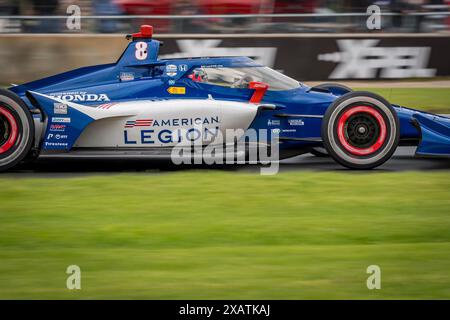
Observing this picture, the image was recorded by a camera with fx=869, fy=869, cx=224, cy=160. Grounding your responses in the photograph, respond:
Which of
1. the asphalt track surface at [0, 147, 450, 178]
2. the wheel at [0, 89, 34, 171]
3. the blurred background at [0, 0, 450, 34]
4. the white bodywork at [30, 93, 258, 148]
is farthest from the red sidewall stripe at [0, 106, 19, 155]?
the blurred background at [0, 0, 450, 34]

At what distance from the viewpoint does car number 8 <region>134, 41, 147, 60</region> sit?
10070 millimetres

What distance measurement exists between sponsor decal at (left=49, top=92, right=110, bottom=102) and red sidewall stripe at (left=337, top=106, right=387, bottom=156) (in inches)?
102

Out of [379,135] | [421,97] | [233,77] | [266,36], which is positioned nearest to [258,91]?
[233,77]

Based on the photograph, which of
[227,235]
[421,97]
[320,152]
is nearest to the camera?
[227,235]

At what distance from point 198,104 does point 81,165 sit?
181cm

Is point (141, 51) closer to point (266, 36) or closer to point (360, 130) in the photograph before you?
point (360, 130)

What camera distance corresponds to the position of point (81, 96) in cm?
959

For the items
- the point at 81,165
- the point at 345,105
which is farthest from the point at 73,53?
the point at 345,105

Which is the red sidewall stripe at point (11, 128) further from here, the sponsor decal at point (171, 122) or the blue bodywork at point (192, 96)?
the sponsor decal at point (171, 122)

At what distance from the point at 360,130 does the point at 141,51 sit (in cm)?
269

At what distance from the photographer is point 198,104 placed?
9461mm

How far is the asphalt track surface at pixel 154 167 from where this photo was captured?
32.3 feet

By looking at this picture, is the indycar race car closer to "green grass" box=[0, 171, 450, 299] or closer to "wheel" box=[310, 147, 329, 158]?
"green grass" box=[0, 171, 450, 299]
